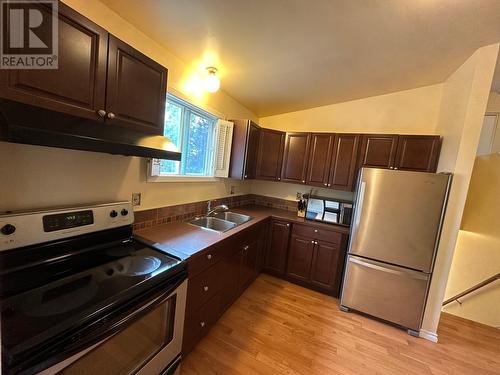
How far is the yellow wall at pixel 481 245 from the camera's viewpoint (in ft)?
7.50

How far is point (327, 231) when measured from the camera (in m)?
2.55

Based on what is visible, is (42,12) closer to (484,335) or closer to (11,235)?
(11,235)

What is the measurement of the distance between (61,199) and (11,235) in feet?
1.01

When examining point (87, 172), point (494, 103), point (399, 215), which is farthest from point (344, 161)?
point (87, 172)

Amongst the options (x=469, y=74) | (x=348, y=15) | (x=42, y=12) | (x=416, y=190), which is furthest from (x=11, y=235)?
(x=469, y=74)

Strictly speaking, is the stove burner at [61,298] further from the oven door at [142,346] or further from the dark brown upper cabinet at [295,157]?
the dark brown upper cabinet at [295,157]

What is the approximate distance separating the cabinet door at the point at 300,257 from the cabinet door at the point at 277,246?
8cm

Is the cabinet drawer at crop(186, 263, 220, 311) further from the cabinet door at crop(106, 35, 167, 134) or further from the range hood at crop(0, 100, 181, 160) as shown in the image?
the cabinet door at crop(106, 35, 167, 134)

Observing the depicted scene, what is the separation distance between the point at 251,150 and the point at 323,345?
219 cm

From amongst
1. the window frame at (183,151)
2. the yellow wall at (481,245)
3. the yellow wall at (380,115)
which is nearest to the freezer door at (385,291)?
the yellow wall at (481,245)

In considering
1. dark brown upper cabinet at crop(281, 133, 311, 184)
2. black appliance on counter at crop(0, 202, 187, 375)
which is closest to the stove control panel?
black appliance on counter at crop(0, 202, 187, 375)

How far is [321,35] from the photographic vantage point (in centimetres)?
155

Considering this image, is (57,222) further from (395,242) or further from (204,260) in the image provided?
(395,242)

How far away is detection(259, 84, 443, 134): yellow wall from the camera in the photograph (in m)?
2.61
